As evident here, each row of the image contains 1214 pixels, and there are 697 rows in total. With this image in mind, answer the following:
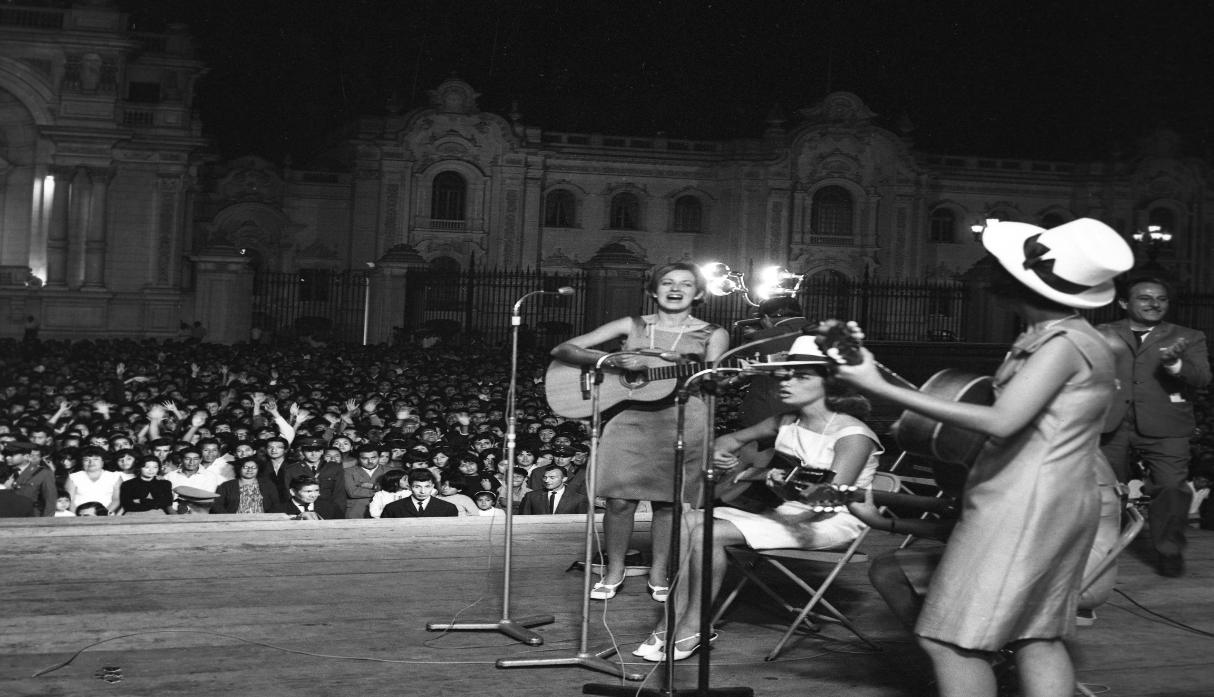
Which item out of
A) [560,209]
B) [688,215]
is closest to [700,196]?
[688,215]

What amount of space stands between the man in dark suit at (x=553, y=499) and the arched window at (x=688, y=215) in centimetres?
3749

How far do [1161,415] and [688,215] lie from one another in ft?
134

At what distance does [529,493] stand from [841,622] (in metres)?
4.82

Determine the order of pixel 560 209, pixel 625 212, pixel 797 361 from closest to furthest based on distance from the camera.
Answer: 1. pixel 797 361
2. pixel 560 209
3. pixel 625 212

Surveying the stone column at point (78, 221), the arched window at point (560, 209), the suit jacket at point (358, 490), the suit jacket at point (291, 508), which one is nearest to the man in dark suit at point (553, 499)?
the suit jacket at point (358, 490)

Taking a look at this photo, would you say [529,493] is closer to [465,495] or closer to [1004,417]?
[465,495]

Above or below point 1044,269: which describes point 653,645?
below

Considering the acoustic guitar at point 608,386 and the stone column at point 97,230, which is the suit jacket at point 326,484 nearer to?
the acoustic guitar at point 608,386

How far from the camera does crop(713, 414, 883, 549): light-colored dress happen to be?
16.4ft

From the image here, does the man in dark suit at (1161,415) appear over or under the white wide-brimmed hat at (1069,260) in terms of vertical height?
under

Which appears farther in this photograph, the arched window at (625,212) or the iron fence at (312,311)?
the arched window at (625,212)

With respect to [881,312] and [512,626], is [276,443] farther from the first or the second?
[881,312]

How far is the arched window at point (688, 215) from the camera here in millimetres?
46938

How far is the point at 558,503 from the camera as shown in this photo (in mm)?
9469
